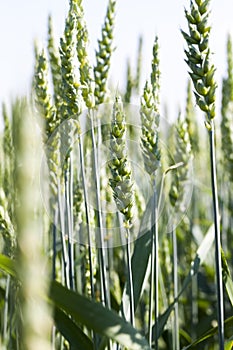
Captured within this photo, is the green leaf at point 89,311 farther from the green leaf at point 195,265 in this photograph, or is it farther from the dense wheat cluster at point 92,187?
the green leaf at point 195,265

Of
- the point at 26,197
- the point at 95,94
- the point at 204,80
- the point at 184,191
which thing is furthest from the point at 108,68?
the point at 26,197

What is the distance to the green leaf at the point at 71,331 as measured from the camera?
2.59 ft

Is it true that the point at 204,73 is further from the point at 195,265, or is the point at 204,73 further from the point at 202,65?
the point at 195,265

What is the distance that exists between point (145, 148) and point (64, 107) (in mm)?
197

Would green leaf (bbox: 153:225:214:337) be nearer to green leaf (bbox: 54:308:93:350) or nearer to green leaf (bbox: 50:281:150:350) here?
green leaf (bbox: 54:308:93:350)

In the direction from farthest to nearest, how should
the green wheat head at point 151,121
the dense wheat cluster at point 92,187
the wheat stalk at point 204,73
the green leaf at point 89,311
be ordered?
the green wheat head at point 151,121 → the wheat stalk at point 204,73 → the green leaf at point 89,311 → the dense wheat cluster at point 92,187

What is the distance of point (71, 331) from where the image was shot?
32.3 inches

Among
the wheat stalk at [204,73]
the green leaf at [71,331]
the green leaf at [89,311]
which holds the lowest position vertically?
the green leaf at [71,331]

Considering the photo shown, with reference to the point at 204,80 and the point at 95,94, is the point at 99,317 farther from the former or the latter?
the point at 95,94

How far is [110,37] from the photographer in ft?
3.44

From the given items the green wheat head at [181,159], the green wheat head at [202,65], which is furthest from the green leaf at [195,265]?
the green wheat head at [202,65]

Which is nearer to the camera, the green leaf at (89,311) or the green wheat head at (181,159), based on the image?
the green leaf at (89,311)

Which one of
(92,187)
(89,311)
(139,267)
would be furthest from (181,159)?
(89,311)

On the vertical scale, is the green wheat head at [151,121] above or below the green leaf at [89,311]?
above
